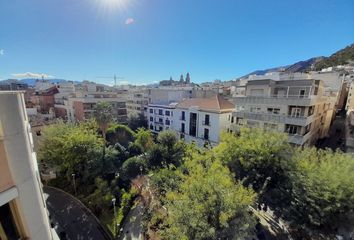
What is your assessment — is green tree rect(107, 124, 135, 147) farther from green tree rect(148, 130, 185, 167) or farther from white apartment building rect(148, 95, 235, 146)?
green tree rect(148, 130, 185, 167)

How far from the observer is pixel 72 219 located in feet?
52.6

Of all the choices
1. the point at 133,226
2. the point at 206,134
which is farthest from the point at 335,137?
the point at 133,226

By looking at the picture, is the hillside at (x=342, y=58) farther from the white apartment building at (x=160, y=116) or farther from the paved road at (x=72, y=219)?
the paved road at (x=72, y=219)

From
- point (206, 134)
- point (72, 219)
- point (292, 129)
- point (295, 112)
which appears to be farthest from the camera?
point (206, 134)

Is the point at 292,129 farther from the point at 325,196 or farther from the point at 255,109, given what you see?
the point at 325,196

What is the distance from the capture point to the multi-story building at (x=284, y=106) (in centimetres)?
1970

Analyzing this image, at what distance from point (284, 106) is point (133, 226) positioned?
2068 centimetres

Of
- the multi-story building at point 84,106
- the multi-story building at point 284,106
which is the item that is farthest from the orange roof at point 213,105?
the multi-story building at point 84,106

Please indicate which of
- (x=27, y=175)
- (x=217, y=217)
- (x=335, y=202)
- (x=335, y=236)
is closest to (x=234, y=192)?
(x=217, y=217)

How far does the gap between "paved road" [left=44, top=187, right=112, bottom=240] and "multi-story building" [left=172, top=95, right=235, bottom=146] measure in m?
21.2

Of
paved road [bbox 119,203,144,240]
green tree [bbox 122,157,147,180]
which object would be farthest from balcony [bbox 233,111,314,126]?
paved road [bbox 119,203,144,240]

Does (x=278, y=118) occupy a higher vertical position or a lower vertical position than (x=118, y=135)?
higher

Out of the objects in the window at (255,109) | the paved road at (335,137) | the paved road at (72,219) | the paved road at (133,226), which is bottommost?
the paved road at (133,226)

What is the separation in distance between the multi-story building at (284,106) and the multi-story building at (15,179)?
65.0 ft
